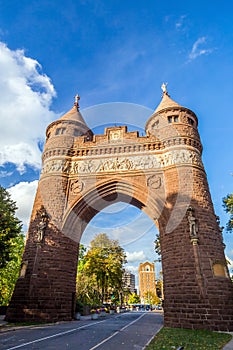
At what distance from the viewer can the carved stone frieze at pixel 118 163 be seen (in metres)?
15.9

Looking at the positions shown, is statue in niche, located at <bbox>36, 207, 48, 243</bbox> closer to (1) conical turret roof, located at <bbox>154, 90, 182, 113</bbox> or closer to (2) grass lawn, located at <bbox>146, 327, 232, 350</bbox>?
(2) grass lawn, located at <bbox>146, 327, 232, 350</bbox>

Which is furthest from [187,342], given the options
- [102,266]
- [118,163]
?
[102,266]

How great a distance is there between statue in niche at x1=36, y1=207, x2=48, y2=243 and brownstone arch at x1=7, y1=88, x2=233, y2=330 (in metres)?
0.06

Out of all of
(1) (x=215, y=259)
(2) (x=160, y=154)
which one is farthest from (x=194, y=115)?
(1) (x=215, y=259)

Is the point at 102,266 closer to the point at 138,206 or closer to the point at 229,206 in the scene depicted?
the point at 138,206

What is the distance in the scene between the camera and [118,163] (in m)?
16.9

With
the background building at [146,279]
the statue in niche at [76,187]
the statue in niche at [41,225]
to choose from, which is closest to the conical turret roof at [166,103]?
the statue in niche at [76,187]

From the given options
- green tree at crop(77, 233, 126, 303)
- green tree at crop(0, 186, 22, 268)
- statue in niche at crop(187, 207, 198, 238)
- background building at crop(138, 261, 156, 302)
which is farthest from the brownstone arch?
background building at crop(138, 261, 156, 302)

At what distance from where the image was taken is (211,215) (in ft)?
45.5

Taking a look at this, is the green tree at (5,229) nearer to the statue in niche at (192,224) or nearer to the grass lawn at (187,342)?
the grass lawn at (187,342)

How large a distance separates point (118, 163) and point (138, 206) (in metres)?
3.38

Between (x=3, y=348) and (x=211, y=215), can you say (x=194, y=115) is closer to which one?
(x=211, y=215)

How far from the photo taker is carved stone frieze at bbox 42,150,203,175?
15.9 metres

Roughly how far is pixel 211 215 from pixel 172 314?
18.4ft
